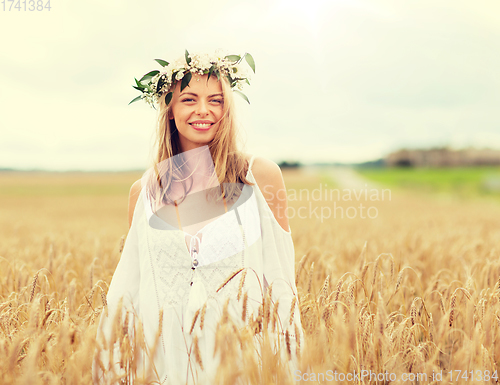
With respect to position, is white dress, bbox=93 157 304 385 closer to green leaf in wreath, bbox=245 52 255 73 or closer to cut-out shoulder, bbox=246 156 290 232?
cut-out shoulder, bbox=246 156 290 232

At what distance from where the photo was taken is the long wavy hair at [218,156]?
1.81 meters

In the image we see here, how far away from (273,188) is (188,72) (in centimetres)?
74

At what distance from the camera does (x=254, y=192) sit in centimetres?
179

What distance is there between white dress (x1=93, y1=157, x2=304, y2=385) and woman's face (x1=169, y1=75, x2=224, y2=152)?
0.30 metres

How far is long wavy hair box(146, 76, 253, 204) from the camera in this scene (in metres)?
1.81

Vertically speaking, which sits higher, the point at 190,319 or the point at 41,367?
the point at 190,319

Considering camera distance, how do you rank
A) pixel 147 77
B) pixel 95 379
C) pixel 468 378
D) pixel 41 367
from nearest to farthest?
pixel 95 379 → pixel 468 378 → pixel 41 367 → pixel 147 77

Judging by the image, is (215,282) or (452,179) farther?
(452,179)

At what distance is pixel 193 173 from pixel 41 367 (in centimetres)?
111

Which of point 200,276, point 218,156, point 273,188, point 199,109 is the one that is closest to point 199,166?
point 218,156

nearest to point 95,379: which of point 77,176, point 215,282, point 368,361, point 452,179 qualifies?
point 215,282

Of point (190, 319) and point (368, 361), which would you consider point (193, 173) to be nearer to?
point (190, 319)

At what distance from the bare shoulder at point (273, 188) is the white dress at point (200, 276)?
61 mm

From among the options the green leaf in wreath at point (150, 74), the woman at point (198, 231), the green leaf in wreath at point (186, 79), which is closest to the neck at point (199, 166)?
the woman at point (198, 231)
